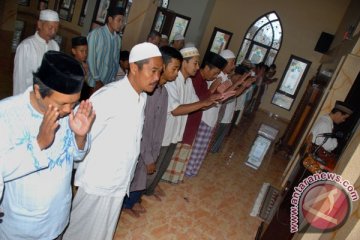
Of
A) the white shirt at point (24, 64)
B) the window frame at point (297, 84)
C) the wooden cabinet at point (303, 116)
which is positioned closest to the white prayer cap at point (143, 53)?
the white shirt at point (24, 64)

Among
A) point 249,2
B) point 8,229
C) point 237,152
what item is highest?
point 249,2

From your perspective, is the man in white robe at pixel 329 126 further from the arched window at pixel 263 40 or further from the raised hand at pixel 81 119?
the arched window at pixel 263 40

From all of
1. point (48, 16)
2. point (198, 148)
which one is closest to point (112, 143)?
point (48, 16)

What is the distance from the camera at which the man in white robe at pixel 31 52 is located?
2.74m

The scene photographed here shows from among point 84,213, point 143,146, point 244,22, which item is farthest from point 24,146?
point 244,22

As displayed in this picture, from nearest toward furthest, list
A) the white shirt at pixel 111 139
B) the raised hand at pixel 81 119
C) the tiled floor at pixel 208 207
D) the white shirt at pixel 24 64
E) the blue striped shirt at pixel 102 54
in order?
the raised hand at pixel 81 119 < the white shirt at pixel 111 139 < the white shirt at pixel 24 64 < the tiled floor at pixel 208 207 < the blue striped shirt at pixel 102 54

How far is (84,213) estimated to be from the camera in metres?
2.03

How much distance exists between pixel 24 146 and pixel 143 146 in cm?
134

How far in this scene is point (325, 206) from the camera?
2.01 meters

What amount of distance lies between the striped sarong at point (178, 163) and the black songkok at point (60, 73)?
7.71 ft

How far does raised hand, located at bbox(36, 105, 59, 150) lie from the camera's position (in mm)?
1227

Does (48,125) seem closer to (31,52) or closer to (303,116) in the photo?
(31,52)

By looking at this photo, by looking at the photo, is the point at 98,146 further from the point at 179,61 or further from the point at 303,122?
the point at 303,122

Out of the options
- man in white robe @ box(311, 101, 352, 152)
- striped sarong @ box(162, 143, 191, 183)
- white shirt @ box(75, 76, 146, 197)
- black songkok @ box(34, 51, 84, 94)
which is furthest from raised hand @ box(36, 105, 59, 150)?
man in white robe @ box(311, 101, 352, 152)
